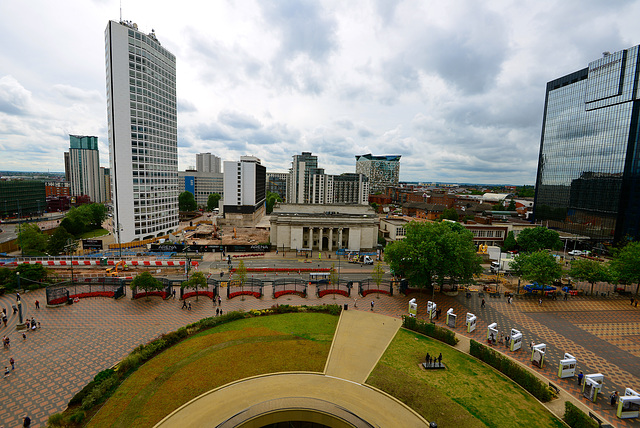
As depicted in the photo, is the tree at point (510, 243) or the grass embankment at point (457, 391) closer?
the grass embankment at point (457, 391)

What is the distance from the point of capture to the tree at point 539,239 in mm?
74438

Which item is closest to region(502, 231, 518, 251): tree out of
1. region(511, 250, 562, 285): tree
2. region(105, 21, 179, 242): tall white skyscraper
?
region(511, 250, 562, 285): tree

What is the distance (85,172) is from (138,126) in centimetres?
14242

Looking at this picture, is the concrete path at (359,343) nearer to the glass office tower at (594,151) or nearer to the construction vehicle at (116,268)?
the construction vehicle at (116,268)

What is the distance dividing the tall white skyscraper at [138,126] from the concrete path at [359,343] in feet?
229

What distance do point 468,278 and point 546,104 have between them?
98988 mm

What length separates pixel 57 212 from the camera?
149625 millimetres

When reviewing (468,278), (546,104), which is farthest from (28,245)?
(546,104)

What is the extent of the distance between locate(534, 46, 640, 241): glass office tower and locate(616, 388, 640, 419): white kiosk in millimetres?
83935

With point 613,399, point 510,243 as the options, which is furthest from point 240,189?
point 613,399

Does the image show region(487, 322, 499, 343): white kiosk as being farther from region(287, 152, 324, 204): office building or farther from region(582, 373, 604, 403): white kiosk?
region(287, 152, 324, 204): office building

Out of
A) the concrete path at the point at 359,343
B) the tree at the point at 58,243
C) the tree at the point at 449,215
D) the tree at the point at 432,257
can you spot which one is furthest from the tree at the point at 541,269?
A: the tree at the point at 58,243

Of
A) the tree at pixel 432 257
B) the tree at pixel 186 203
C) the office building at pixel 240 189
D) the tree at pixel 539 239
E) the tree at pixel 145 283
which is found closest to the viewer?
the tree at pixel 145 283

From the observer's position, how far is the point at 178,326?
1383 inches
